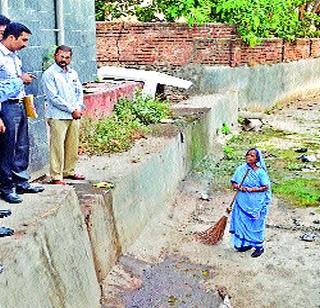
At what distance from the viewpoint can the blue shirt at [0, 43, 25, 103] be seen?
16.0 feet

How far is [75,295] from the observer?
15.8 ft

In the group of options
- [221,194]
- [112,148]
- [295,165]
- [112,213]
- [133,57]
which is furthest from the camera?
[133,57]

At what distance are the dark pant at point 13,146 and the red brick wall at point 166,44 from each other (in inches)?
388

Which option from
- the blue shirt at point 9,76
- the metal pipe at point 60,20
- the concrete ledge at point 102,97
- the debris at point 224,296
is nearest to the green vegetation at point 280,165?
the concrete ledge at point 102,97

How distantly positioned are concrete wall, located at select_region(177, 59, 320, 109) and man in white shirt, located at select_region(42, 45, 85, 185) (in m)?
8.39

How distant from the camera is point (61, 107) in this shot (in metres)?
6.40

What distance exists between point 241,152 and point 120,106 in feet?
10.4

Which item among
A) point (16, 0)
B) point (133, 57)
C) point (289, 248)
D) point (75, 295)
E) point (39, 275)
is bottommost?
point (289, 248)

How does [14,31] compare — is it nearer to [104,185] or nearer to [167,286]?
[104,185]

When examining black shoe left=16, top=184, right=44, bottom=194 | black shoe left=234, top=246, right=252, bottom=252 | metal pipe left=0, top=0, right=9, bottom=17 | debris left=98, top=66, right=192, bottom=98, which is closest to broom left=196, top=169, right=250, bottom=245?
black shoe left=234, top=246, right=252, bottom=252

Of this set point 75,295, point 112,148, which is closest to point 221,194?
point 112,148

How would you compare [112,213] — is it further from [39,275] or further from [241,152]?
[241,152]

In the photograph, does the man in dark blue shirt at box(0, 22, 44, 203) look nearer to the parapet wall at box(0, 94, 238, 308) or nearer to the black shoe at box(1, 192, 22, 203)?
the black shoe at box(1, 192, 22, 203)

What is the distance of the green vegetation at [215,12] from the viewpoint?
589 inches
